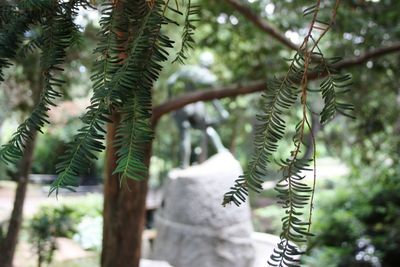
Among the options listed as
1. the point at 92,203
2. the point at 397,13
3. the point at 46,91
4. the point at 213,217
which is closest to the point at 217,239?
the point at 213,217

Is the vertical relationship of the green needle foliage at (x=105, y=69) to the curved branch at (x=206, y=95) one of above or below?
below

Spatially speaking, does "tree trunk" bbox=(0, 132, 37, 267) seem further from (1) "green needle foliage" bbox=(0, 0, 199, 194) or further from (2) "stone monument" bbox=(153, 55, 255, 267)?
(1) "green needle foliage" bbox=(0, 0, 199, 194)

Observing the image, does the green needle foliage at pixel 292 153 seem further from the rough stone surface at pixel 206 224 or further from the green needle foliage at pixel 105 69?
the rough stone surface at pixel 206 224

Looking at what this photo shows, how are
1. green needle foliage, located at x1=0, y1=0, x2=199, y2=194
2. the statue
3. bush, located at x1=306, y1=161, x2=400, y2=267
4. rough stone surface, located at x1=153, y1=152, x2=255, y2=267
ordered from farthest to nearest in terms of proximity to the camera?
1. bush, located at x1=306, y1=161, x2=400, y2=267
2. the statue
3. rough stone surface, located at x1=153, y1=152, x2=255, y2=267
4. green needle foliage, located at x1=0, y1=0, x2=199, y2=194

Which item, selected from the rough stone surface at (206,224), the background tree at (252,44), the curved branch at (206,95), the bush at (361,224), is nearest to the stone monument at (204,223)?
the rough stone surface at (206,224)

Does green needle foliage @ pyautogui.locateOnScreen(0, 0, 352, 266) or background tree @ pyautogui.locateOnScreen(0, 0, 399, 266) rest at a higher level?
background tree @ pyautogui.locateOnScreen(0, 0, 399, 266)

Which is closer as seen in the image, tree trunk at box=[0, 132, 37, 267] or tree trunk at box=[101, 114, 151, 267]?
tree trunk at box=[101, 114, 151, 267]

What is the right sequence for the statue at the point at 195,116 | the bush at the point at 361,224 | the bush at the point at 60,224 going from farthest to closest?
the bush at the point at 361,224
the statue at the point at 195,116
the bush at the point at 60,224

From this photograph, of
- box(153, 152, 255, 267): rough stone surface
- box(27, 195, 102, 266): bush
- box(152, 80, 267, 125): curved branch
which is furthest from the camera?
box(27, 195, 102, 266): bush

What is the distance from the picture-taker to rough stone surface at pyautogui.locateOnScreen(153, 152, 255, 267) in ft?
13.0

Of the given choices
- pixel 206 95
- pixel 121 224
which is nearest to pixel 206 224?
pixel 121 224

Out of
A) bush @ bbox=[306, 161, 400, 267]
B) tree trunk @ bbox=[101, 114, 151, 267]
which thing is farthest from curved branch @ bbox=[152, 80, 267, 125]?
bush @ bbox=[306, 161, 400, 267]

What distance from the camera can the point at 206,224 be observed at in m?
4.04

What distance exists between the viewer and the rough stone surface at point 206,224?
3.97 metres
